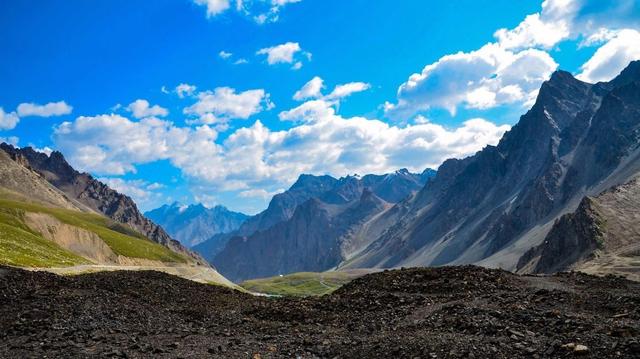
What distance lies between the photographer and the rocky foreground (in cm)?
2172

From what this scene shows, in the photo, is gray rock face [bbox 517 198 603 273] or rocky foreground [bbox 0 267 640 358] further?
gray rock face [bbox 517 198 603 273]

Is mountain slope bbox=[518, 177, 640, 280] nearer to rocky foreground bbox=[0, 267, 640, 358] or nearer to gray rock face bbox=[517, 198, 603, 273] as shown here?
gray rock face bbox=[517, 198, 603, 273]

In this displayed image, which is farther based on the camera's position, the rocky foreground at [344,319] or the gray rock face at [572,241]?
the gray rock face at [572,241]

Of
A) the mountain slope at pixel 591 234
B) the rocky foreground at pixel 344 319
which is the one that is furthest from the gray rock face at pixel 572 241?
the rocky foreground at pixel 344 319

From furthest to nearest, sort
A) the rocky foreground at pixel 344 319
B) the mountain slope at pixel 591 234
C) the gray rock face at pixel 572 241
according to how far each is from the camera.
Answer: the gray rock face at pixel 572 241 < the mountain slope at pixel 591 234 < the rocky foreground at pixel 344 319

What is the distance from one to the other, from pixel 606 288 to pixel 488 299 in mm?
11097

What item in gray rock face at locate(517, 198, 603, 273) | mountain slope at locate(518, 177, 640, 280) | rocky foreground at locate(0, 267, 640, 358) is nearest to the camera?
rocky foreground at locate(0, 267, 640, 358)

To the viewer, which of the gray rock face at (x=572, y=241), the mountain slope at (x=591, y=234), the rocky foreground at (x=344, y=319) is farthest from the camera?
the gray rock face at (x=572, y=241)

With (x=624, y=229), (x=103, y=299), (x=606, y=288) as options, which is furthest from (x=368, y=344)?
(x=624, y=229)

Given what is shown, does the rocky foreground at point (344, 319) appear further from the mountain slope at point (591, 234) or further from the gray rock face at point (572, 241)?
the gray rock face at point (572, 241)

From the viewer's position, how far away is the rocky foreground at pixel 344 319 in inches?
855

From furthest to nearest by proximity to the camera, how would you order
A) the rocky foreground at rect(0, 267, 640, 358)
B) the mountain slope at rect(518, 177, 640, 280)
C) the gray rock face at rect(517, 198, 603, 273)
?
the gray rock face at rect(517, 198, 603, 273)
the mountain slope at rect(518, 177, 640, 280)
the rocky foreground at rect(0, 267, 640, 358)

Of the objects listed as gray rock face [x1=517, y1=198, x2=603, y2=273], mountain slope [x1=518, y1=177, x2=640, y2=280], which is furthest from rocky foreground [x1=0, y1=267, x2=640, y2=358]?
gray rock face [x1=517, y1=198, x2=603, y2=273]

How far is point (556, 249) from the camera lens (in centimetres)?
18875
